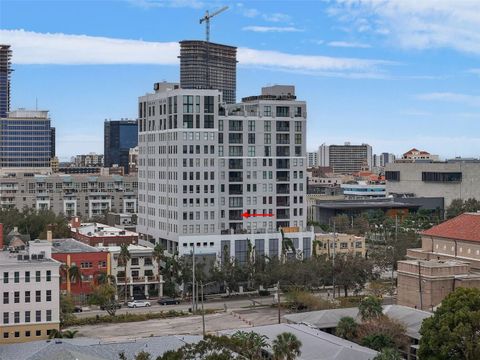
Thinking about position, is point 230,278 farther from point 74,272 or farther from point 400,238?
point 400,238

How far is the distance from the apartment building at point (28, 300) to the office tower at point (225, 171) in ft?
91.9

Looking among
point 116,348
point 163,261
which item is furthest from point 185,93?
point 116,348

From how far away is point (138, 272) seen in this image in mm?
88375

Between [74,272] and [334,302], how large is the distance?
25.3 metres

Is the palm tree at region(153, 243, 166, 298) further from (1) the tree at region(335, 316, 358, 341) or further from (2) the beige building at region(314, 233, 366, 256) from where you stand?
(1) the tree at region(335, 316, 358, 341)

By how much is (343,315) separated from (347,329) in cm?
586

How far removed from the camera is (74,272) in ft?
268

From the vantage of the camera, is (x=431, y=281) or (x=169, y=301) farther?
(x=169, y=301)

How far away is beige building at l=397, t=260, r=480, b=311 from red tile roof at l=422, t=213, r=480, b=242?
6015 millimetres

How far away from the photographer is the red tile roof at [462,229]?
80.4 meters

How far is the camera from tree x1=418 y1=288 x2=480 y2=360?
49844mm

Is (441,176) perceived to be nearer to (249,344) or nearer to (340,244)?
(340,244)

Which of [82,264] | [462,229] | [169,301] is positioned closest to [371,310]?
[462,229]

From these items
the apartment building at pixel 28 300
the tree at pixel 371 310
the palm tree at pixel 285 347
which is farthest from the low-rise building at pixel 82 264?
the palm tree at pixel 285 347
